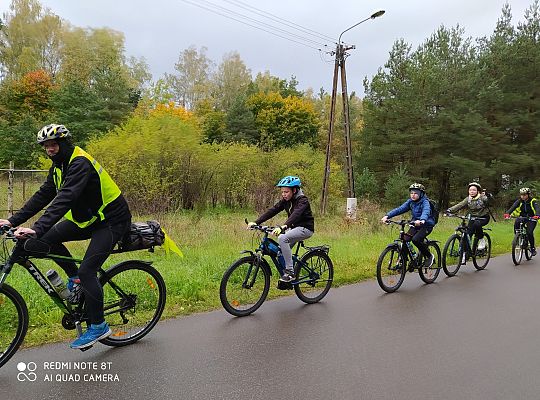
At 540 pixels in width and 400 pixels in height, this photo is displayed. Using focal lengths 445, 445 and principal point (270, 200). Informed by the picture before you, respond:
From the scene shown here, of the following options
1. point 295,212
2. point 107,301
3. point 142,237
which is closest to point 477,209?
point 295,212

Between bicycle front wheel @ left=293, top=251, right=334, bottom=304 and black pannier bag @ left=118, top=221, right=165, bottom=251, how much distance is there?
2.39 meters

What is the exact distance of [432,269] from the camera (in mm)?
8242

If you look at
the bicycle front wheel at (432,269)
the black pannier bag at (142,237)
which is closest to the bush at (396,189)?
the bicycle front wheel at (432,269)

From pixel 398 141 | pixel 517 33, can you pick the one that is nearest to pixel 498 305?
pixel 398 141

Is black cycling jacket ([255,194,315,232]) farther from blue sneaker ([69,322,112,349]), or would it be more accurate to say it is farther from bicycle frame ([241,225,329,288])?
blue sneaker ([69,322,112,349])

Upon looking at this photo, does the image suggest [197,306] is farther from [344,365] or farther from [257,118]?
[257,118]

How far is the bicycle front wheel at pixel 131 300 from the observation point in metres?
4.62

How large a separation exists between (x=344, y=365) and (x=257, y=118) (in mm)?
48167

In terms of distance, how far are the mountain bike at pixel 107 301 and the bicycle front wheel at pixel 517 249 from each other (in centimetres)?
866

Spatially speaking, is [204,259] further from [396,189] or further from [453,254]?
[396,189]

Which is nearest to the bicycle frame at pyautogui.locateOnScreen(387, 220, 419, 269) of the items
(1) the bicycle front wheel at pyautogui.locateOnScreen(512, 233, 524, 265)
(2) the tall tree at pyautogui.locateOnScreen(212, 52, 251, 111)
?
(1) the bicycle front wheel at pyautogui.locateOnScreen(512, 233, 524, 265)

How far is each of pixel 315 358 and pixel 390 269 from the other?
136 inches

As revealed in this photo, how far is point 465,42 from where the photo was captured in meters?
32.0

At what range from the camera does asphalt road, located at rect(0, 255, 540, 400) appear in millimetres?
3691
